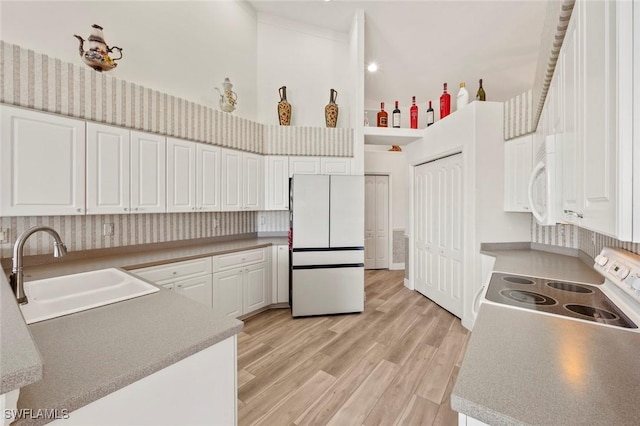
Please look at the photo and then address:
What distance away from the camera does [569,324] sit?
40.0 inches

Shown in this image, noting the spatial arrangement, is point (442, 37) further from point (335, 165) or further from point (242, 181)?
point (242, 181)

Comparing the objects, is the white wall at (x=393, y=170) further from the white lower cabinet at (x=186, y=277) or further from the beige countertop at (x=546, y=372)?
the beige countertop at (x=546, y=372)

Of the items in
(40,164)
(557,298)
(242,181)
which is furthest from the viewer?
(242,181)

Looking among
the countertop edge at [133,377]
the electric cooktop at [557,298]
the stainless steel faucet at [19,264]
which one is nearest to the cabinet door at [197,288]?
the stainless steel faucet at [19,264]

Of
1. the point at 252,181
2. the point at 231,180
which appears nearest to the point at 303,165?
the point at 252,181

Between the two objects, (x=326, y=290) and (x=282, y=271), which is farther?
(x=282, y=271)

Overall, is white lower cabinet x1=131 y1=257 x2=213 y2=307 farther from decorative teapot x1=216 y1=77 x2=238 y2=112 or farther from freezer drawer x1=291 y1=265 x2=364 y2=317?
decorative teapot x1=216 y1=77 x2=238 y2=112

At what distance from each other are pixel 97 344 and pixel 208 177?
234 cm

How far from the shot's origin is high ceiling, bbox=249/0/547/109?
3107 mm

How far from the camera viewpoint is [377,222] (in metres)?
5.48

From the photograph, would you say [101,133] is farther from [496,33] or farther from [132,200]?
[496,33]

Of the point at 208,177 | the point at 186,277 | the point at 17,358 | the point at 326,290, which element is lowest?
the point at 326,290

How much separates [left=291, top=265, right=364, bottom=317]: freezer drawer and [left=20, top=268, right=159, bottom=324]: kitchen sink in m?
1.74

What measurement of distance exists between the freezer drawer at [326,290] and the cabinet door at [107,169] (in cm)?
185
